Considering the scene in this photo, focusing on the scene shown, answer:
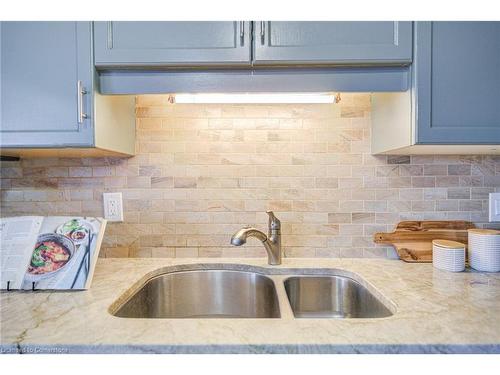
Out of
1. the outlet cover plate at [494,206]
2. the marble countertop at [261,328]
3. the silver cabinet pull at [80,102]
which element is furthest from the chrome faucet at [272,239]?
the outlet cover plate at [494,206]

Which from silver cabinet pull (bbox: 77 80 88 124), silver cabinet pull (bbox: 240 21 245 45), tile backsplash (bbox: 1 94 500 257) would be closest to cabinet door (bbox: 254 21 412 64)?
silver cabinet pull (bbox: 240 21 245 45)

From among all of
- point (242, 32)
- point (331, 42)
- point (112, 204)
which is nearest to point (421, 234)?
point (331, 42)

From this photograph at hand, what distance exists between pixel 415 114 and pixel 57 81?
3.91 ft

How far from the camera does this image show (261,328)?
0.77 m

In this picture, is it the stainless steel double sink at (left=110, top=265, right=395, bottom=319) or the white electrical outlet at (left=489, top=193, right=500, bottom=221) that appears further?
the white electrical outlet at (left=489, top=193, right=500, bottom=221)

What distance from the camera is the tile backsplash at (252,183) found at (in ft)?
4.46

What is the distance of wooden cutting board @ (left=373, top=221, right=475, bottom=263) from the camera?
1346mm

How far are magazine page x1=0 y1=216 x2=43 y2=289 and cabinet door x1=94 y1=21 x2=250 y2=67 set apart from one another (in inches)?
25.2

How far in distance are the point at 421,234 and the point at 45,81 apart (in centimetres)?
158

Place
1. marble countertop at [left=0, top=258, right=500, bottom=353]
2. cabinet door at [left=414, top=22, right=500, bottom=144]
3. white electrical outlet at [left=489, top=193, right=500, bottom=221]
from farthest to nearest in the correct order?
white electrical outlet at [left=489, top=193, right=500, bottom=221]
cabinet door at [left=414, top=22, right=500, bottom=144]
marble countertop at [left=0, top=258, right=500, bottom=353]

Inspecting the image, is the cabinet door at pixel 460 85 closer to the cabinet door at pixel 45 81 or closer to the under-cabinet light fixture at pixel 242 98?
the under-cabinet light fixture at pixel 242 98

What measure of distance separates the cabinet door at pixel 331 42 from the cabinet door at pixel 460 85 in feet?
0.29

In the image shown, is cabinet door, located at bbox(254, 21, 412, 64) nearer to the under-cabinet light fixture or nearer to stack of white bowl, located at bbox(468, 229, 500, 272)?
the under-cabinet light fixture

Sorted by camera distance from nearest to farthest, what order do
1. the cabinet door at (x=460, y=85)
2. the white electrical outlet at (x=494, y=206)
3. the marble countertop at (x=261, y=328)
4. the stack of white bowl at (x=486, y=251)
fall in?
1. the marble countertop at (x=261, y=328)
2. the cabinet door at (x=460, y=85)
3. the stack of white bowl at (x=486, y=251)
4. the white electrical outlet at (x=494, y=206)
